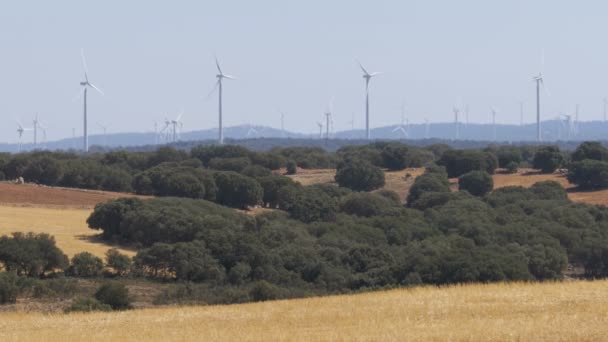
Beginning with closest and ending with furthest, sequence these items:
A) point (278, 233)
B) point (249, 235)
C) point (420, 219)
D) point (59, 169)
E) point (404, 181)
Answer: point (249, 235), point (278, 233), point (420, 219), point (59, 169), point (404, 181)

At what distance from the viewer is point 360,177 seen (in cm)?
11069

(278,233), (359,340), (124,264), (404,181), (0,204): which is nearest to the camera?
(359,340)

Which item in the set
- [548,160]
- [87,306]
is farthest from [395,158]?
[87,306]

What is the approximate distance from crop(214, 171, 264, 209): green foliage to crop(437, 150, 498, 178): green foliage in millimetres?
29018

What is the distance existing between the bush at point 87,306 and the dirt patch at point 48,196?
1791 inches

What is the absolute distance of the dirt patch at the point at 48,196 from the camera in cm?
8719

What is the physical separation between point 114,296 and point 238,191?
5039 centimetres

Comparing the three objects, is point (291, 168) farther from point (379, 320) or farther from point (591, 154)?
point (379, 320)

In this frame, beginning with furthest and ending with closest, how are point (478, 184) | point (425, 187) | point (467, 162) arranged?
point (467, 162) < point (478, 184) < point (425, 187)

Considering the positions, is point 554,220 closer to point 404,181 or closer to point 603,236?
point 603,236

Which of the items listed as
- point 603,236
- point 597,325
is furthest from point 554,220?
point 597,325

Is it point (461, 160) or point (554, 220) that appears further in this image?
point (461, 160)

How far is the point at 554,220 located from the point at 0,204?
121 ft

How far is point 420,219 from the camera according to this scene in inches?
3022
